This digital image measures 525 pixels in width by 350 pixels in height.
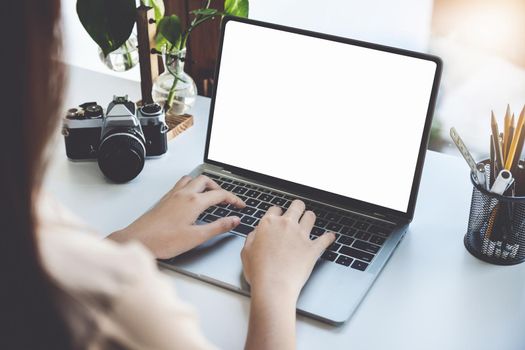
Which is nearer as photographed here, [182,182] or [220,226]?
[220,226]

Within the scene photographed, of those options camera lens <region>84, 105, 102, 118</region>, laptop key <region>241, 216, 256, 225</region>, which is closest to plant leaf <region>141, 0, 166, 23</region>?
camera lens <region>84, 105, 102, 118</region>

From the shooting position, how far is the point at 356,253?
977 mm

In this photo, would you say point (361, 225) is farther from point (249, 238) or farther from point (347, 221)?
point (249, 238)

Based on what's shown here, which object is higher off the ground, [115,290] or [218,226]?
[115,290]

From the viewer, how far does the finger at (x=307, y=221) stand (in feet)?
3.24

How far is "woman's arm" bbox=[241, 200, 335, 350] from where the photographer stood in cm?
80

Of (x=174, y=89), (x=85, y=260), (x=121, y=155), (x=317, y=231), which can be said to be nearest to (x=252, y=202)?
(x=317, y=231)

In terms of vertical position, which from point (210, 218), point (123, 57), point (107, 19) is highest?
point (107, 19)

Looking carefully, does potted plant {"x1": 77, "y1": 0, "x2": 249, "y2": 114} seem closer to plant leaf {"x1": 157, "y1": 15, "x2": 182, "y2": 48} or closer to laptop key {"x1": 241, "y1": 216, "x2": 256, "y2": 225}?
plant leaf {"x1": 157, "y1": 15, "x2": 182, "y2": 48}

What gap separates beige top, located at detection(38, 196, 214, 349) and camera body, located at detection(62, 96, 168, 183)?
630 mm

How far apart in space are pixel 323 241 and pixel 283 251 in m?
0.07

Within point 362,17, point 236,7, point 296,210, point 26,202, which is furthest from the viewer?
point 362,17

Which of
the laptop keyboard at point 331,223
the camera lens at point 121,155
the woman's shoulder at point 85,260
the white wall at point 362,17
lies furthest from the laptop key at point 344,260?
the white wall at point 362,17

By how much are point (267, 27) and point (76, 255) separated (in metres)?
0.68
